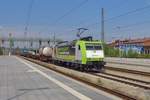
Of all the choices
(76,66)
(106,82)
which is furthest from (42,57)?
(106,82)

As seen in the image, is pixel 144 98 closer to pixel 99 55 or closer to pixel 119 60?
pixel 99 55

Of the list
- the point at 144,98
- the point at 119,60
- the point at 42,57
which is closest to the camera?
the point at 144,98

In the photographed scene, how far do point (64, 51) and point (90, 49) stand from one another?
26.7ft

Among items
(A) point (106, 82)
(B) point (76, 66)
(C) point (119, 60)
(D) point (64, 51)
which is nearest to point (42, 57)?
(C) point (119, 60)

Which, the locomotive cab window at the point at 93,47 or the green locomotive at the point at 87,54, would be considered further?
the locomotive cab window at the point at 93,47

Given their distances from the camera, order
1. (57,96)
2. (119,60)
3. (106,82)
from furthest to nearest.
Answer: (119,60) → (106,82) → (57,96)

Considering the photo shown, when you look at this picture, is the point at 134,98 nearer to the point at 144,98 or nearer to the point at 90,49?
the point at 144,98

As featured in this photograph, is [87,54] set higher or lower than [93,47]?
lower

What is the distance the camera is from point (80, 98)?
13148mm

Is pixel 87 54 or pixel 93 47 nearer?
pixel 87 54

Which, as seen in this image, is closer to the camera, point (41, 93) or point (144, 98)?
point (144, 98)

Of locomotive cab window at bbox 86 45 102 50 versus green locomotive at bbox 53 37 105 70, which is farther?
locomotive cab window at bbox 86 45 102 50

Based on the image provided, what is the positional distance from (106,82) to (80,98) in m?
6.32

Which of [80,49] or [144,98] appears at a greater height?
[80,49]
